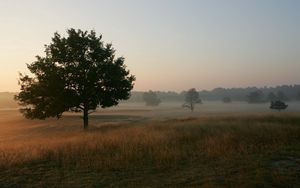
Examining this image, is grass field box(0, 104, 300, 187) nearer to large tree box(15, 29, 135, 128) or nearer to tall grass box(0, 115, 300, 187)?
tall grass box(0, 115, 300, 187)

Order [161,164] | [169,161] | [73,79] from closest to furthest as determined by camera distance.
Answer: [161,164]
[169,161]
[73,79]

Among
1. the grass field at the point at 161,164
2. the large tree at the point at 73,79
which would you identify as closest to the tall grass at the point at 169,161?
the grass field at the point at 161,164

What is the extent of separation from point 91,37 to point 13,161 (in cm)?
2160

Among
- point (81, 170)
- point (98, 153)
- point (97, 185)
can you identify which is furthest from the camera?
point (98, 153)

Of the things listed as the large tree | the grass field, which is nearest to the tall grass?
the grass field

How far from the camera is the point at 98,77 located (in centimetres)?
3397

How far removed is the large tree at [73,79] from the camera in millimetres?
33375

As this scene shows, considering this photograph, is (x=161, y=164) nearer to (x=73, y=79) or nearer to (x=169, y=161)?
(x=169, y=161)

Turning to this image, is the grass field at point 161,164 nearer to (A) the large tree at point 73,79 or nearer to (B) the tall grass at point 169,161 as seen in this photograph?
(B) the tall grass at point 169,161

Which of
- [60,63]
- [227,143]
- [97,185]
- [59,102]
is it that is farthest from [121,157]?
[60,63]

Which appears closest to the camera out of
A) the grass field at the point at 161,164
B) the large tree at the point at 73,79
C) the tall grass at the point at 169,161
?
the grass field at the point at 161,164

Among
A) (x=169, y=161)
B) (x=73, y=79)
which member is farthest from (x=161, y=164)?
(x=73, y=79)

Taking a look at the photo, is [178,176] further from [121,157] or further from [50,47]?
[50,47]

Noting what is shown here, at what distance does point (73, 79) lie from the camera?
33438 mm
